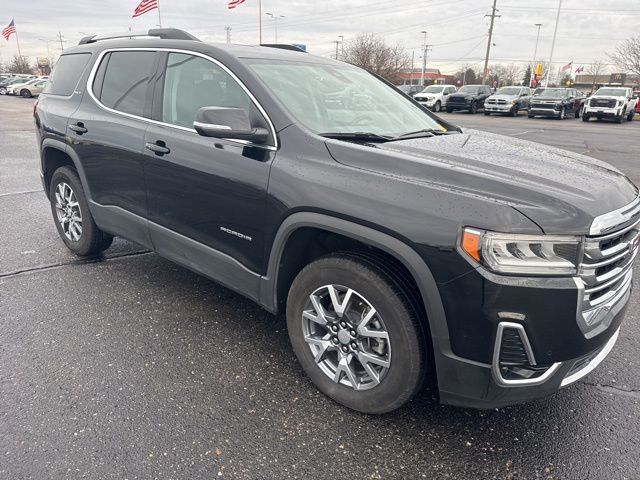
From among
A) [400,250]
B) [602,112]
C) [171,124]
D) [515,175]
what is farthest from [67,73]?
[602,112]

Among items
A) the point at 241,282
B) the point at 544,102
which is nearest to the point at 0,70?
the point at 544,102

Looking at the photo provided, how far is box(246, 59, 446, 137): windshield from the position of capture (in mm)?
2984

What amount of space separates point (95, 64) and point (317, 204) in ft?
9.33

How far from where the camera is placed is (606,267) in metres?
2.18

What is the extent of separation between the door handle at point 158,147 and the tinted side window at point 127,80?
0.34 m

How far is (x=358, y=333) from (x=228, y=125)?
1311mm

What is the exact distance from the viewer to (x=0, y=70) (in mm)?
99312

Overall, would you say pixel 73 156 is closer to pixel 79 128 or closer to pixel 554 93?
pixel 79 128

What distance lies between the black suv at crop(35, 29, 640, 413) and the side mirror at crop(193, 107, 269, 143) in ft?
0.04

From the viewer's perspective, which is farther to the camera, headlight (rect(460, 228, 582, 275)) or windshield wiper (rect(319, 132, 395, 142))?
windshield wiper (rect(319, 132, 395, 142))

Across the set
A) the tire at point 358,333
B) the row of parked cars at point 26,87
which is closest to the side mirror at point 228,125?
the tire at point 358,333

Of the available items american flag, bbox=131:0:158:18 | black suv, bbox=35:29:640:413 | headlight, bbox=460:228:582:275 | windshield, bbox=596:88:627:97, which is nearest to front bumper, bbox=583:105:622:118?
windshield, bbox=596:88:627:97

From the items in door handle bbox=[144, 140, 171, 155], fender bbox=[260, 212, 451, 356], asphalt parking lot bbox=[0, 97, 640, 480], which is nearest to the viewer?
fender bbox=[260, 212, 451, 356]

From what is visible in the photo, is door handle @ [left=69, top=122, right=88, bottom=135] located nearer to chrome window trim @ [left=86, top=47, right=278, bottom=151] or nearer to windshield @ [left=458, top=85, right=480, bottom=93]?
chrome window trim @ [left=86, top=47, right=278, bottom=151]
